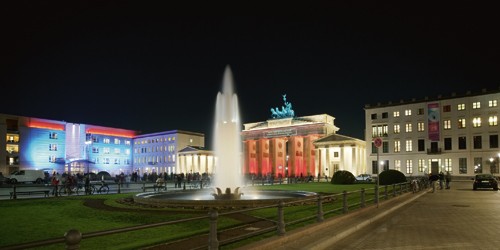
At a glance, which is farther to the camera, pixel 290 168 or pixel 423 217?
pixel 290 168

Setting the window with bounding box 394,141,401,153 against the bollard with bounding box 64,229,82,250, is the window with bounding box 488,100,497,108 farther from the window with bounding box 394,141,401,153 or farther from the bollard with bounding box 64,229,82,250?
the bollard with bounding box 64,229,82,250

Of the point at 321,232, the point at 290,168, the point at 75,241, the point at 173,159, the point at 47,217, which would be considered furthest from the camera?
the point at 173,159

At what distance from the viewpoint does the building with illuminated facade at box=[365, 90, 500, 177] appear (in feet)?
224

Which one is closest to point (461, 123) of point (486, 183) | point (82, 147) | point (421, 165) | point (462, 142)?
point (462, 142)

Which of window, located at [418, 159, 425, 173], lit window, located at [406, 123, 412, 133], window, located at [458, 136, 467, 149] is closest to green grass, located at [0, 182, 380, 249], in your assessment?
window, located at [458, 136, 467, 149]

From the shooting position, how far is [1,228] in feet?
46.7

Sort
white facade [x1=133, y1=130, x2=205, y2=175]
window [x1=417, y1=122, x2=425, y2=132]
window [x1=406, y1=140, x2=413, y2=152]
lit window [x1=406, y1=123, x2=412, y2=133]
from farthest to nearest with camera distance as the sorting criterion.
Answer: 1. white facade [x1=133, y1=130, x2=205, y2=175]
2. lit window [x1=406, y1=123, x2=412, y2=133]
3. window [x1=406, y1=140, x2=413, y2=152]
4. window [x1=417, y1=122, x2=425, y2=132]

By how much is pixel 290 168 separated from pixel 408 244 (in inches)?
3457

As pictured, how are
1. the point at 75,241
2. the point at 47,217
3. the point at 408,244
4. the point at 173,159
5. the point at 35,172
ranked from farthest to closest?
the point at 173,159 → the point at 35,172 → the point at 47,217 → the point at 408,244 → the point at 75,241

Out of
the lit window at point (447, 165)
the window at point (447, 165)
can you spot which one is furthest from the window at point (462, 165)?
the lit window at point (447, 165)

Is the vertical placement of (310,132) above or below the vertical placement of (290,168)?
above

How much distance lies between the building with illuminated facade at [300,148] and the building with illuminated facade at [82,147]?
24251mm

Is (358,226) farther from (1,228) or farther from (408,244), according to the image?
(1,228)

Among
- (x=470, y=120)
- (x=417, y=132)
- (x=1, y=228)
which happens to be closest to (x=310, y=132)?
(x=417, y=132)
